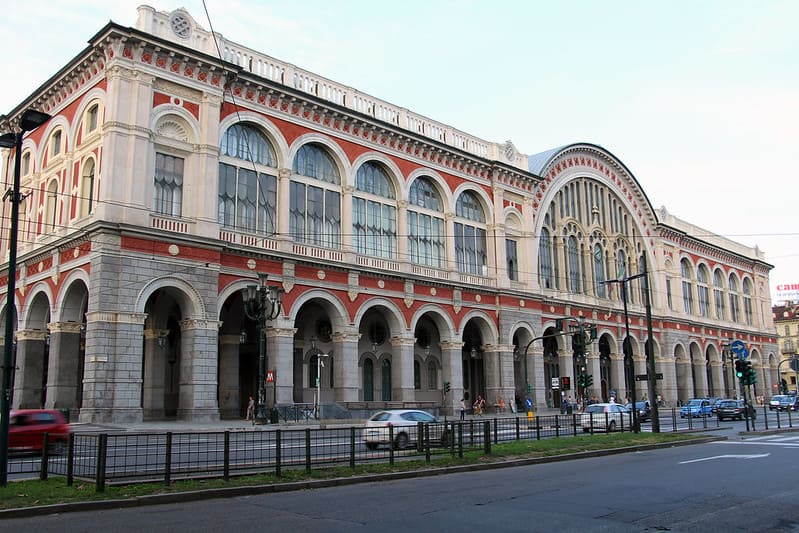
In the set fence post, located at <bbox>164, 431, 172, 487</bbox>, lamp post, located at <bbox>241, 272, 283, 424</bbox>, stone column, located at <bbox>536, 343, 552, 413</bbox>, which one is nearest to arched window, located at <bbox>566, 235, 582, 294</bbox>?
stone column, located at <bbox>536, 343, 552, 413</bbox>

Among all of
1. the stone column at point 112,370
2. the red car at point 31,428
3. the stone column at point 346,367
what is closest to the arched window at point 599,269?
the stone column at point 346,367

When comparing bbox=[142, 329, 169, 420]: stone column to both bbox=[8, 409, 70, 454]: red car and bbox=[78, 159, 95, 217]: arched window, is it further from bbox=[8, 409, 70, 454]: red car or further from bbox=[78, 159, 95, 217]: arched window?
bbox=[8, 409, 70, 454]: red car

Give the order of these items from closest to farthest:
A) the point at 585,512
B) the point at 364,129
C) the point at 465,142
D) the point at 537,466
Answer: the point at 585,512 → the point at 537,466 → the point at 364,129 → the point at 465,142

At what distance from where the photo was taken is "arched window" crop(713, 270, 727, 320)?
Result: 76938 millimetres

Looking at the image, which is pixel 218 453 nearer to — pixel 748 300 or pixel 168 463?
pixel 168 463

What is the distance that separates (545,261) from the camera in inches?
2156

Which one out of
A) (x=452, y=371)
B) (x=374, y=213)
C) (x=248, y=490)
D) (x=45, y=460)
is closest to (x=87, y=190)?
(x=374, y=213)

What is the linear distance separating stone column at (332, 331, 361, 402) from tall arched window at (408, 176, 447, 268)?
25.0 ft

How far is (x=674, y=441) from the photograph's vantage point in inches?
993

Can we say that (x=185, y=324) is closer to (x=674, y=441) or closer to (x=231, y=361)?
(x=231, y=361)

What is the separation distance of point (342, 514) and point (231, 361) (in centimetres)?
2783

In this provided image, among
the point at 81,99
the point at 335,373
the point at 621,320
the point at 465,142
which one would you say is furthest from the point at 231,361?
the point at 621,320

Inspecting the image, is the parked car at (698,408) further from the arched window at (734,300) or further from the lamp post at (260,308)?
the arched window at (734,300)

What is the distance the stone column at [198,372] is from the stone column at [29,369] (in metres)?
8.72
